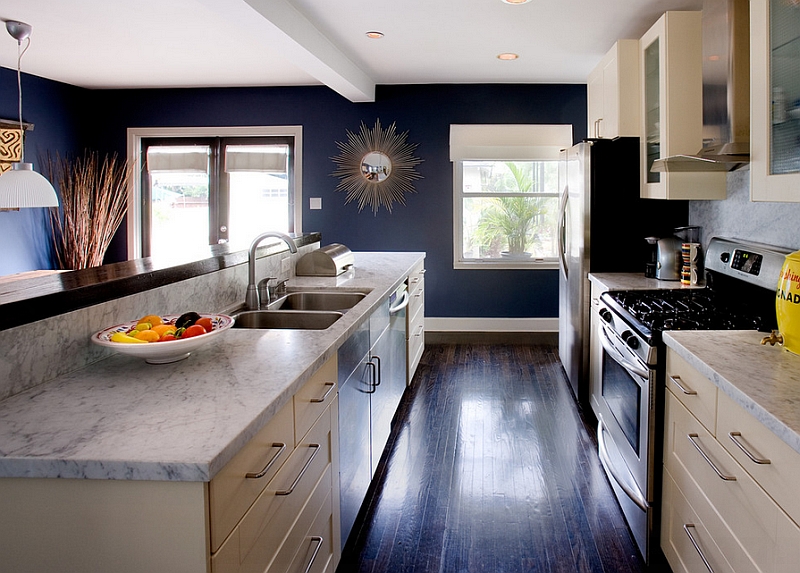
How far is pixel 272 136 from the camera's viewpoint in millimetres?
6359

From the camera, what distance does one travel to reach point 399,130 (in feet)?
20.4

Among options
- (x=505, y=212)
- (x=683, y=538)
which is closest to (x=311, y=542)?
(x=683, y=538)

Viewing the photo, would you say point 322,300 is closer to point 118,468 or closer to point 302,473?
point 302,473

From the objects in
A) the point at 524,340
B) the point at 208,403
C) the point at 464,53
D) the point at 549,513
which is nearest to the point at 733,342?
the point at 549,513

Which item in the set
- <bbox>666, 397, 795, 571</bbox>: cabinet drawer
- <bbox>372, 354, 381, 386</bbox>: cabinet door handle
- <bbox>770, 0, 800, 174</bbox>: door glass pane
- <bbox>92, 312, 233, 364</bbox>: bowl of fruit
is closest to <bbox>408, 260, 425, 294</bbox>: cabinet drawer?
<bbox>372, 354, 381, 386</bbox>: cabinet door handle

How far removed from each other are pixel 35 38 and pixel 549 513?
14.5ft

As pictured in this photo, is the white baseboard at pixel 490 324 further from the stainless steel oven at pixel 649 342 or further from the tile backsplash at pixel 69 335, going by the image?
the tile backsplash at pixel 69 335

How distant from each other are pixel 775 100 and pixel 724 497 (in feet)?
3.63

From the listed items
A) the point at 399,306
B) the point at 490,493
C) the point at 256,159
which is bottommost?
the point at 490,493

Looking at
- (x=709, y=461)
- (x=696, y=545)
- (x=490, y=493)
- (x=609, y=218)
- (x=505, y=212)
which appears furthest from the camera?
(x=505, y=212)

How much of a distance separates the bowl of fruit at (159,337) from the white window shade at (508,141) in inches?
181

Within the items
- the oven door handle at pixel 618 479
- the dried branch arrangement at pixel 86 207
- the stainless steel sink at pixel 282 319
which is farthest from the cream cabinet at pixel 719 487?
the dried branch arrangement at pixel 86 207

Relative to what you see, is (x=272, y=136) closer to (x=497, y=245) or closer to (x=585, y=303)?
(x=497, y=245)

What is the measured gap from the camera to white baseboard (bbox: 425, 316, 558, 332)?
20.7ft
